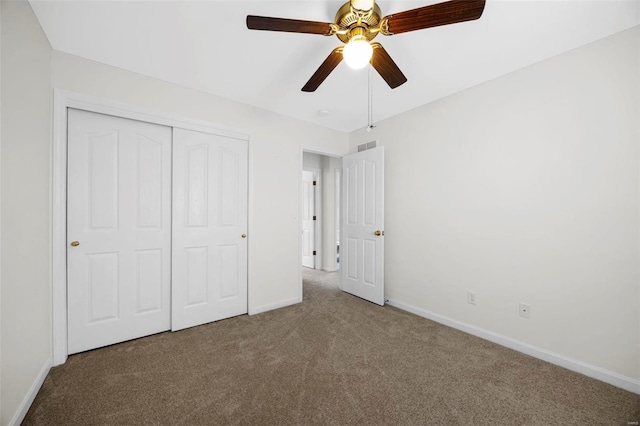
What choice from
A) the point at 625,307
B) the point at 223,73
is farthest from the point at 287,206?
the point at 625,307

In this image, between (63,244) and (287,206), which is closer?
(63,244)

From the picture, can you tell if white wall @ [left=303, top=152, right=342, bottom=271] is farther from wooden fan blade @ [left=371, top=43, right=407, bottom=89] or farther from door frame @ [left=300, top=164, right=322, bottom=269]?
wooden fan blade @ [left=371, top=43, right=407, bottom=89]

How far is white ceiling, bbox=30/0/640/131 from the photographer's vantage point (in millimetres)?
1644

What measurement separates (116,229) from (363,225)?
2777 mm

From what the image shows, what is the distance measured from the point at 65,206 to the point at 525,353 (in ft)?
13.4

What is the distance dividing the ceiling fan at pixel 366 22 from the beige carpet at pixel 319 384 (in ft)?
6.85

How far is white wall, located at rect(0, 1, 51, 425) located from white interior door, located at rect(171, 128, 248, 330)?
91cm

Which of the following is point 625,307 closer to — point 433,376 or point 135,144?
point 433,376

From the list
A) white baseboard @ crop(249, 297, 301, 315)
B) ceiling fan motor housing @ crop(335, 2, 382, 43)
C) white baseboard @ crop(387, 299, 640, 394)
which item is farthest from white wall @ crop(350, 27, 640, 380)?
ceiling fan motor housing @ crop(335, 2, 382, 43)

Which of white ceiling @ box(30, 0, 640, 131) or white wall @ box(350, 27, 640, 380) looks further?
white wall @ box(350, 27, 640, 380)

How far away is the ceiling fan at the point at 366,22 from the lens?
1302 mm

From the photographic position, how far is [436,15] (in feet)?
4.39

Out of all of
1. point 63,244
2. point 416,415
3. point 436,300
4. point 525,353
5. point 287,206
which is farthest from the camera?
point 287,206

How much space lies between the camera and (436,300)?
2.91m
